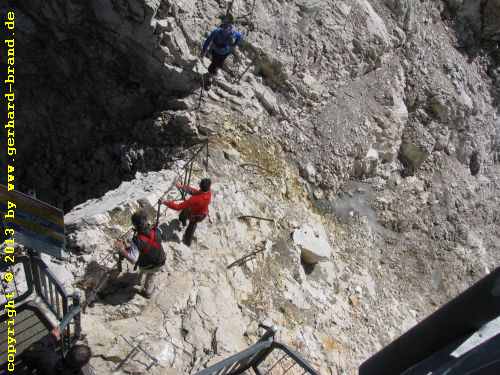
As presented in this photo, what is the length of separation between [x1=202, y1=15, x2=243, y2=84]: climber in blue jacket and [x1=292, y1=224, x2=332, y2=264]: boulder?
503 centimetres

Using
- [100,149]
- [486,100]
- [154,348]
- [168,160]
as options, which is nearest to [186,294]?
[154,348]

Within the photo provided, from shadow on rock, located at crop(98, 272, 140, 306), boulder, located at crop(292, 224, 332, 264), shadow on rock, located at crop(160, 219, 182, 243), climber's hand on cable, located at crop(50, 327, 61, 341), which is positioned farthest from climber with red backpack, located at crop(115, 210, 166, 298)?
boulder, located at crop(292, 224, 332, 264)

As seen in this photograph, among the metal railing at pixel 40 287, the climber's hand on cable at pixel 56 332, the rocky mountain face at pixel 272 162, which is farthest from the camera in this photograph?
the rocky mountain face at pixel 272 162

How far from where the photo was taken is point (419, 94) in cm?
1689

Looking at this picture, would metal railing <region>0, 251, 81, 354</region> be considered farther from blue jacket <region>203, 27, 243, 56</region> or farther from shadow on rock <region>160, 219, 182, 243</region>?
blue jacket <region>203, 27, 243, 56</region>

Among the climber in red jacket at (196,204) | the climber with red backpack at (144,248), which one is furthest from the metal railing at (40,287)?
the climber in red jacket at (196,204)

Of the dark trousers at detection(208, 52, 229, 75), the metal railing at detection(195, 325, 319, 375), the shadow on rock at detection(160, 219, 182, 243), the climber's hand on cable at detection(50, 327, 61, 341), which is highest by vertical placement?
the dark trousers at detection(208, 52, 229, 75)

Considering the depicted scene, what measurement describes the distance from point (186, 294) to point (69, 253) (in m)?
2.19

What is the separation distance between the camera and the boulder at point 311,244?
10.7m

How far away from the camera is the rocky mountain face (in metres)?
8.01

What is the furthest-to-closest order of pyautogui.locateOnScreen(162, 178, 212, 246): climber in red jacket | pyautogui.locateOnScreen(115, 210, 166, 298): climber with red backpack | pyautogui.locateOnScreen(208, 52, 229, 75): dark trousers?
1. pyautogui.locateOnScreen(208, 52, 229, 75): dark trousers
2. pyautogui.locateOnScreen(162, 178, 212, 246): climber in red jacket
3. pyautogui.locateOnScreen(115, 210, 166, 298): climber with red backpack

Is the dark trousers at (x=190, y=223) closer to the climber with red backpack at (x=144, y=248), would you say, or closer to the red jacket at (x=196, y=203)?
the red jacket at (x=196, y=203)

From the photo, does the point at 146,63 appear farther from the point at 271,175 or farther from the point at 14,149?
the point at 14,149

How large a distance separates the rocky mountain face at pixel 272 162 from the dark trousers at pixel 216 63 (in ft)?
1.13
